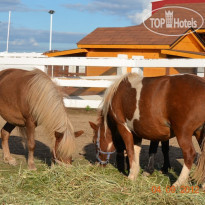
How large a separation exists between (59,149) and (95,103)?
6.97m

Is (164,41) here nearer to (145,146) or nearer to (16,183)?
(145,146)

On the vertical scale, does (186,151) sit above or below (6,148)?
above

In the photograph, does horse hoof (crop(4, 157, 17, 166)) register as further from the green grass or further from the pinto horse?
the pinto horse

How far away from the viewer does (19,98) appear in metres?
6.35

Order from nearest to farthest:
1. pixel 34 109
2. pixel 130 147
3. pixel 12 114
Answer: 1. pixel 130 147
2. pixel 34 109
3. pixel 12 114

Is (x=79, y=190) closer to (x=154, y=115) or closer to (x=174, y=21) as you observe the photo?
(x=154, y=115)

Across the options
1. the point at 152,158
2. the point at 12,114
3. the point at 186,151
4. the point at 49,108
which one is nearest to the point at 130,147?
the point at 152,158

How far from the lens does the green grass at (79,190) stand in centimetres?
432

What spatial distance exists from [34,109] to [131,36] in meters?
12.9

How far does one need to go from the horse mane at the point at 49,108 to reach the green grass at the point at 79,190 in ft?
1.89

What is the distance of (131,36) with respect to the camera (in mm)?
18266

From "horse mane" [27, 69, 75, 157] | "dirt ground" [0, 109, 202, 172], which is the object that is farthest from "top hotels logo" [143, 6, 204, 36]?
"horse mane" [27, 69, 75, 157]

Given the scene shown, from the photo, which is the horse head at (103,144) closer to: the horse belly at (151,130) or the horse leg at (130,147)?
the horse leg at (130,147)

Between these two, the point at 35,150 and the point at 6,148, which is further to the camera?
the point at 35,150
